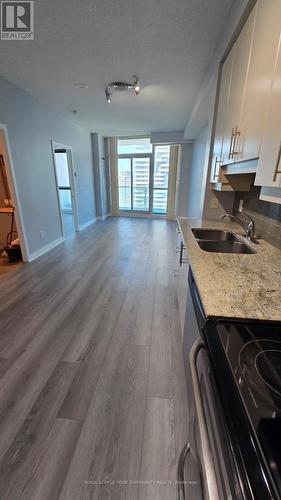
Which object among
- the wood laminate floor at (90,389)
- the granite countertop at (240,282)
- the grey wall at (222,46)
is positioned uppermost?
the grey wall at (222,46)

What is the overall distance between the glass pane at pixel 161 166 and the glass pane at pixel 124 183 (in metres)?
0.93

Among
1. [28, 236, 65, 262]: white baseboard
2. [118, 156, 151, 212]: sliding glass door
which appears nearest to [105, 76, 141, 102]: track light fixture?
[28, 236, 65, 262]: white baseboard

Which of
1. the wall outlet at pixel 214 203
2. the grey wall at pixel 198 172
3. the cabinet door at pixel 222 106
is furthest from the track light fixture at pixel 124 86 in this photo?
the wall outlet at pixel 214 203

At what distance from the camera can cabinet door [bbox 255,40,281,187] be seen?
860mm

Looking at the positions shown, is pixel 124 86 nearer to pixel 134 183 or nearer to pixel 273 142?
pixel 273 142

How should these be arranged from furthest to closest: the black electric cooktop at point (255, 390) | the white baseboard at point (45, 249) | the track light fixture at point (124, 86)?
1. the white baseboard at point (45, 249)
2. the track light fixture at point (124, 86)
3. the black electric cooktop at point (255, 390)

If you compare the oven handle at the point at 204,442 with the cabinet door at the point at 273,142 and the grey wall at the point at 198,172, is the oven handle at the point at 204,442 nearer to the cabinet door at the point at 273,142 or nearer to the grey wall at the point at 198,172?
the cabinet door at the point at 273,142

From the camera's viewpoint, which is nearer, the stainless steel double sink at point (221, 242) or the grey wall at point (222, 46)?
the grey wall at point (222, 46)

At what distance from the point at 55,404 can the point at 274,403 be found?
1.34 m

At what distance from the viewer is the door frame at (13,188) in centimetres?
279

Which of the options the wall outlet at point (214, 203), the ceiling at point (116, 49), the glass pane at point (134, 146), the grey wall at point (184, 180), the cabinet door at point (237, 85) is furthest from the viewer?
the glass pane at point (134, 146)

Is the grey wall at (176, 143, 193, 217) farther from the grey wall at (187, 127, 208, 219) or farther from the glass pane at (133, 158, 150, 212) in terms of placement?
the glass pane at (133, 158, 150, 212)

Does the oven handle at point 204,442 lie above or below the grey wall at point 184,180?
below

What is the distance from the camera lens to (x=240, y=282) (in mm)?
995
